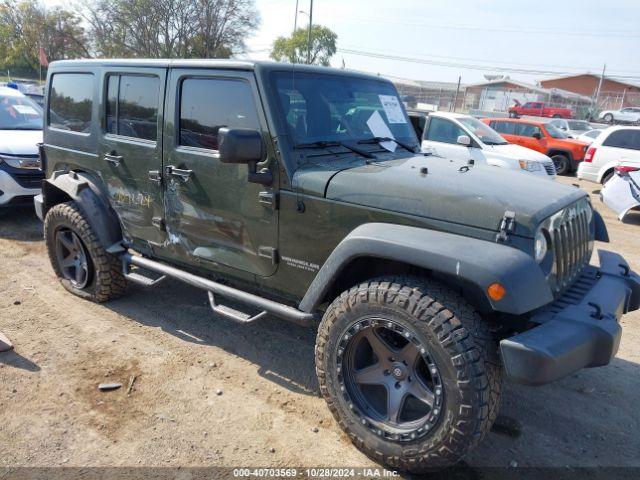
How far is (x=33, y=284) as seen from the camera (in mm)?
4980

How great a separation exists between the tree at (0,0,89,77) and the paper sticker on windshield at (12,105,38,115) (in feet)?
137

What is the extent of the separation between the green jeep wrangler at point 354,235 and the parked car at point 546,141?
12.3 meters

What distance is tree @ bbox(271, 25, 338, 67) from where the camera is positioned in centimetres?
5716

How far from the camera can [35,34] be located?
45875 mm

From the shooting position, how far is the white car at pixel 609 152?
10.9 metres

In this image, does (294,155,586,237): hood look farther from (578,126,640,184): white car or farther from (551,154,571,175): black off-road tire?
(551,154,571,175): black off-road tire

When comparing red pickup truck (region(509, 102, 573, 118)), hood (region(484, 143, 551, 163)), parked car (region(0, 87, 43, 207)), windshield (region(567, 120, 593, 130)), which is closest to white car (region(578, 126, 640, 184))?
hood (region(484, 143, 551, 163))

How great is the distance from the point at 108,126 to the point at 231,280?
1.70m

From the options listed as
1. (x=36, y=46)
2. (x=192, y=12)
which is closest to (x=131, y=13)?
(x=192, y=12)

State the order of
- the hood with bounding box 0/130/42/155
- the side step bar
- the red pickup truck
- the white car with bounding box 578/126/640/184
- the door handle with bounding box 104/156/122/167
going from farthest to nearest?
1. the red pickup truck
2. the white car with bounding box 578/126/640/184
3. the hood with bounding box 0/130/42/155
4. the door handle with bounding box 104/156/122/167
5. the side step bar

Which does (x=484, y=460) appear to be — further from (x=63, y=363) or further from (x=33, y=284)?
(x=33, y=284)

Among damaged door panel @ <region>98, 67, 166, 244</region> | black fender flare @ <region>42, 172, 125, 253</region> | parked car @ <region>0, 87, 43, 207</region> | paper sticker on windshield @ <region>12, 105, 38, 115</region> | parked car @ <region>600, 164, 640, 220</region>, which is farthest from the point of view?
parked car @ <region>600, 164, 640, 220</region>

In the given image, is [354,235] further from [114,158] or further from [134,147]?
[114,158]

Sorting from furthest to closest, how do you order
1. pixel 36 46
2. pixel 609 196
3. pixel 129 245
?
pixel 36 46 < pixel 609 196 < pixel 129 245
